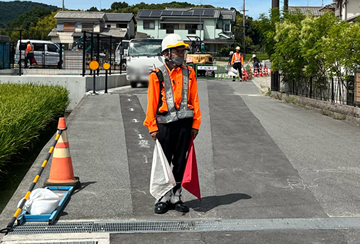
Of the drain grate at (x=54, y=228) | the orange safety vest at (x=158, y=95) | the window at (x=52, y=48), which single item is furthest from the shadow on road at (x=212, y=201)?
the window at (x=52, y=48)

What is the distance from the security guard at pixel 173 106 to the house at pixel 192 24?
250ft

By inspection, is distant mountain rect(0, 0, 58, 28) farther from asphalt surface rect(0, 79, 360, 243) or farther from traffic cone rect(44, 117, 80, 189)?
traffic cone rect(44, 117, 80, 189)

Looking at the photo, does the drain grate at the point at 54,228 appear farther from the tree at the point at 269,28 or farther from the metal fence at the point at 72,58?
the metal fence at the point at 72,58

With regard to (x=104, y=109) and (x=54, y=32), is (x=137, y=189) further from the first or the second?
(x=54, y=32)

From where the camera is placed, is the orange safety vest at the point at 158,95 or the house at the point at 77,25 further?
the house at the point at 77,25

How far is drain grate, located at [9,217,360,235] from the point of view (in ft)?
17.4

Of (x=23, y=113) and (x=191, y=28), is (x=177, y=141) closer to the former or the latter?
(x=23, y=113)

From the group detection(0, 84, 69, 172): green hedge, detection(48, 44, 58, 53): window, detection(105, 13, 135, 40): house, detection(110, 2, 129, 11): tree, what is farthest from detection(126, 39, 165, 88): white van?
detection(110, 2, 129, 11): tree

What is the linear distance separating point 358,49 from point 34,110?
26.8 ft

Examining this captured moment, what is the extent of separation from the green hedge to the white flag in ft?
10.2

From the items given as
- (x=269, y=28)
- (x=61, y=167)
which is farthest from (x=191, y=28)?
(x=61, y=167)

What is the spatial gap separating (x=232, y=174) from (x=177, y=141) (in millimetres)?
2164

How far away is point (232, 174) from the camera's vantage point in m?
7.83

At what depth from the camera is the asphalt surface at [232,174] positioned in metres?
5.36
